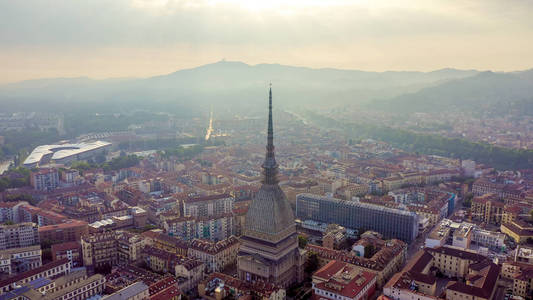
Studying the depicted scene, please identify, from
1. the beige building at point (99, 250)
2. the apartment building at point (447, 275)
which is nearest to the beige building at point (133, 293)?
the beige building at point (99, 250)

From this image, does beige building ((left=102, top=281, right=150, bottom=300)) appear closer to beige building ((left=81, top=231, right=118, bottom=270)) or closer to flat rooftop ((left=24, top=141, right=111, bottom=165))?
beige building ((left=81, top=231, right=118, bottom=270))

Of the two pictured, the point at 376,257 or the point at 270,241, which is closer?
the point at 270,241

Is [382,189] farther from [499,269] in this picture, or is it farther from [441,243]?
[499,269]

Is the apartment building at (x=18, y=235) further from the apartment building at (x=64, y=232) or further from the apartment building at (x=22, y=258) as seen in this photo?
the apartment building at (x=22, y=258)

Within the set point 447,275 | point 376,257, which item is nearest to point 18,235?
point 376,257

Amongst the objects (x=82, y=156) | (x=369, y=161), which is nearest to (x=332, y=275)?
(x=369, y=161)

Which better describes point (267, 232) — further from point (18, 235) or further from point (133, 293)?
point (18, 235)

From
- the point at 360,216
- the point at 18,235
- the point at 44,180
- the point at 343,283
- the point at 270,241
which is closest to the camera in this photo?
the point at 343,283

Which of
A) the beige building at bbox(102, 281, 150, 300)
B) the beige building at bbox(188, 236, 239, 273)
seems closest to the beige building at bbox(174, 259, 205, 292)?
the beige building at bbox(188, 236, 239, 273)
